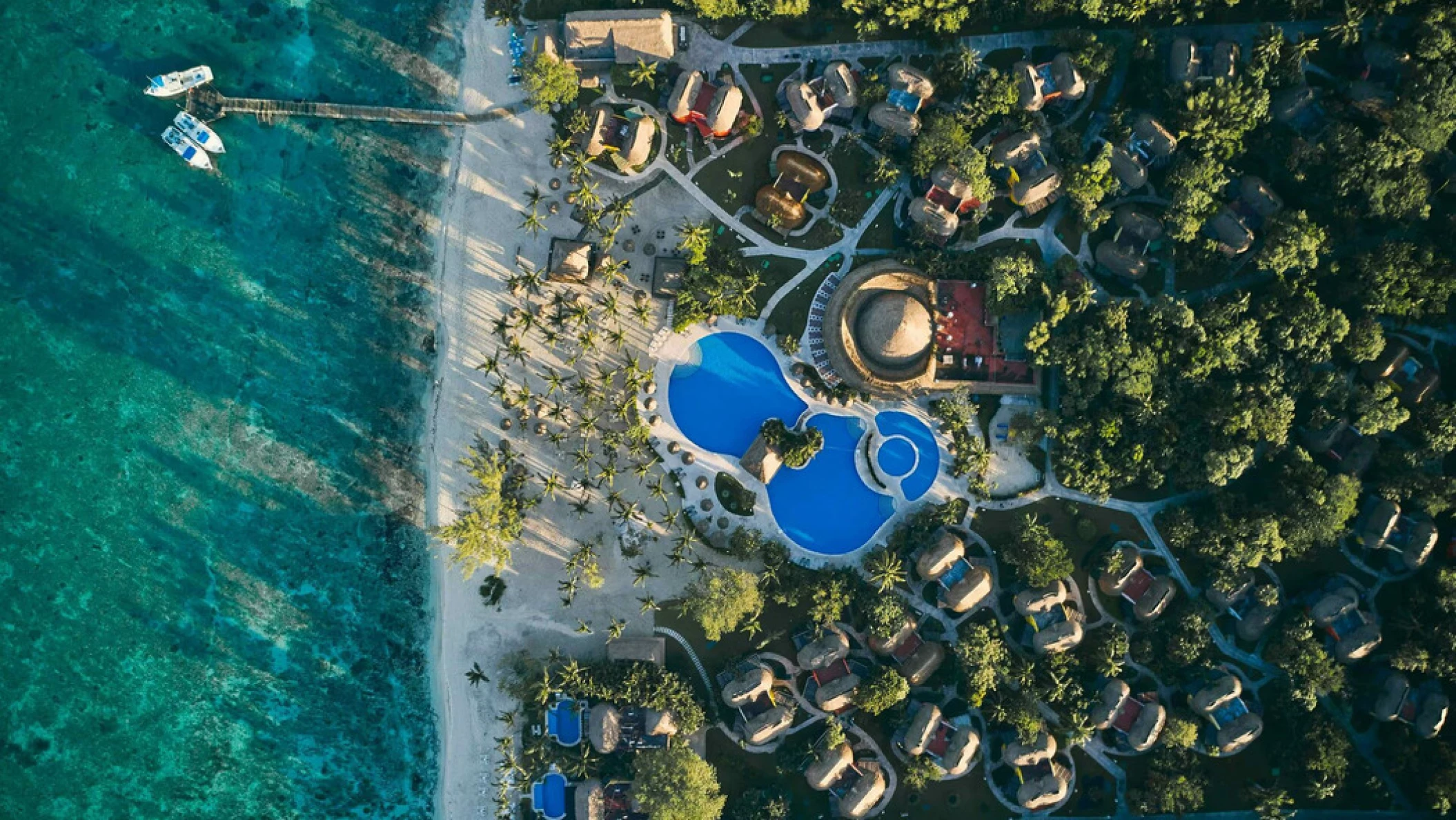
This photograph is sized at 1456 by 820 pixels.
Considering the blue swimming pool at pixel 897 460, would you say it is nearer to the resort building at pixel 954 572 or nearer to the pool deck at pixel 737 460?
the pool deck at pixel 737 460

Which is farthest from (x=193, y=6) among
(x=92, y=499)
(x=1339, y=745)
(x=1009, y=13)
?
(x=1339, y=745)

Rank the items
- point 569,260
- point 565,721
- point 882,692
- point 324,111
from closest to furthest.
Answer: point 882,692
point 569,260
point 565,721
point 324,111

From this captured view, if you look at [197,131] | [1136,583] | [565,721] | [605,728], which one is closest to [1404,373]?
[1136,583]

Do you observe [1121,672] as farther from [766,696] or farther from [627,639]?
[627,639]

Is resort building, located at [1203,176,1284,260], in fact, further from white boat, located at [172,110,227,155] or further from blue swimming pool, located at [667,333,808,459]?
white boat, located at [172,110,227,155]

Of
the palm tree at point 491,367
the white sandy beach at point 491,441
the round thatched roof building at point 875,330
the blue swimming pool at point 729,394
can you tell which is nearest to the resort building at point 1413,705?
the round thatched roof building at point 875,330

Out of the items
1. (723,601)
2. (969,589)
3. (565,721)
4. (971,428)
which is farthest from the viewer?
(971,428)

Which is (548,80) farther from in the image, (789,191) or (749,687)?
(749,687)

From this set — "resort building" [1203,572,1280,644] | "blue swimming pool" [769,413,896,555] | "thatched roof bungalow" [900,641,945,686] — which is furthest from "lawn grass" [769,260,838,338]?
"resort building" [1203,572,1280,644]
